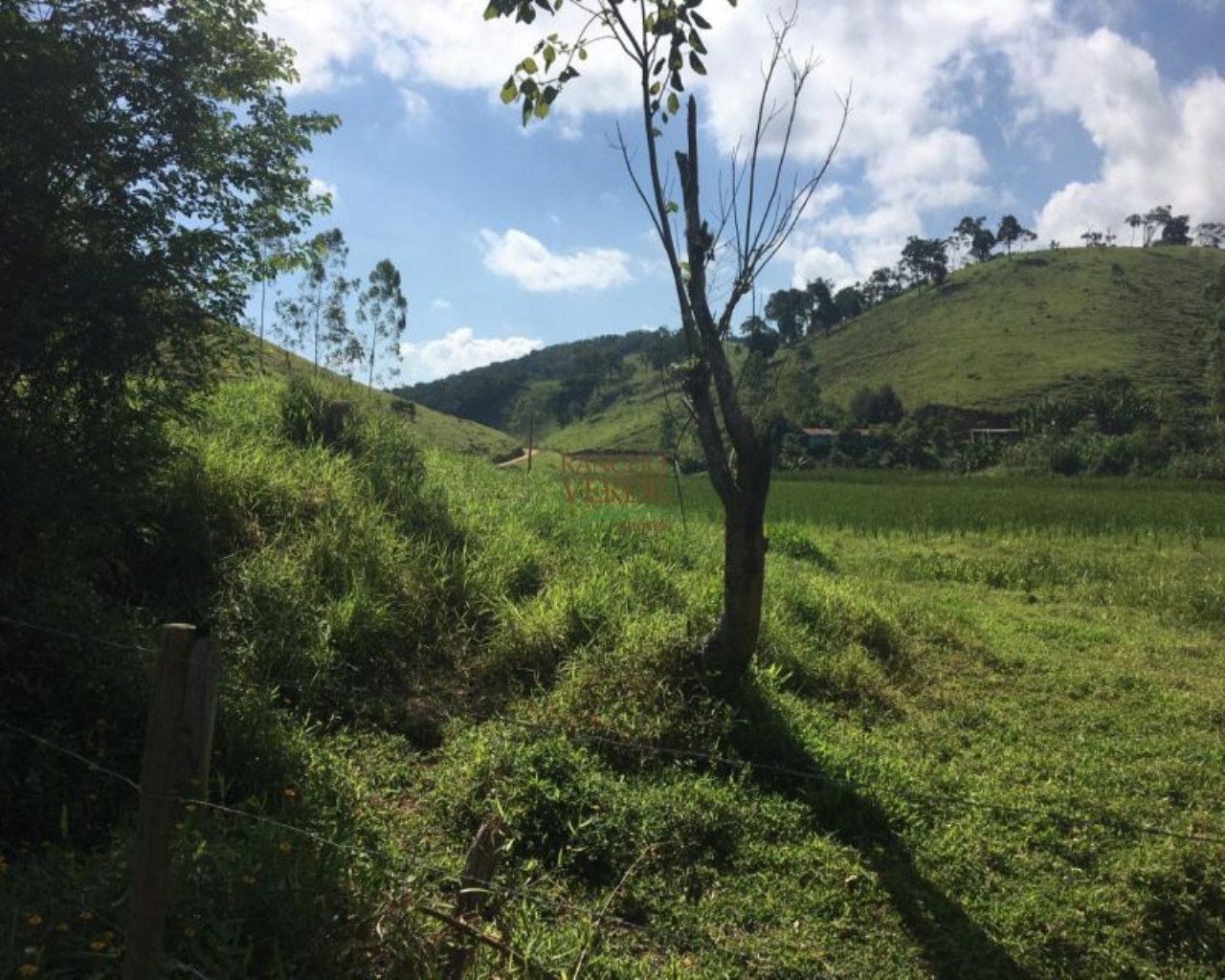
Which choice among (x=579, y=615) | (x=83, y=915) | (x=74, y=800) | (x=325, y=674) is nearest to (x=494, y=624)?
(x=579, y=615)

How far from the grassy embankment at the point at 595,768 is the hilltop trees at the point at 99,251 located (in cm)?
112

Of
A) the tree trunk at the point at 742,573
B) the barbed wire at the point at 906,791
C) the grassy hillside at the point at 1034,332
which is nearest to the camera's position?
the barbed wire at the point at 906,791

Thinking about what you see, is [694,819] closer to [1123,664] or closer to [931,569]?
[1123,664]

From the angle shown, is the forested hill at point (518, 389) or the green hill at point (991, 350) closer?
the green hill at point (991, 350)

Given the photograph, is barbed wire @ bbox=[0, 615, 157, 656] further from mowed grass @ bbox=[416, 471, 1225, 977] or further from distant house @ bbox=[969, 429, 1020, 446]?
distant house @ bbox=[969, 429, 1020, 446]

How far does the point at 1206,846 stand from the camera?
13.3ft

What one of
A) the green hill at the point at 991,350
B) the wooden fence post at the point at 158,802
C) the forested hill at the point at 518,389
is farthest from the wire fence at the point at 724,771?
the forested hill at the point at 518,389

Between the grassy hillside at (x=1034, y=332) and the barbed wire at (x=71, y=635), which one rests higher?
the grassy hillside at (x=1034, y=332)

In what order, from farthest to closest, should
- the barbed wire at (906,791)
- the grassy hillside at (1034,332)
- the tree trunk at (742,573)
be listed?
the grassy hillside at (1034,332)
the tree trunk at (742,573)
the barbed wire at (906,791)

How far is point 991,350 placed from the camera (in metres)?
77.8

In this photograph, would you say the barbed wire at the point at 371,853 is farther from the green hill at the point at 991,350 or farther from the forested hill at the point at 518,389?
the forested hill at the point at 518,389

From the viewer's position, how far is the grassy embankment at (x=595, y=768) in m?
3.07

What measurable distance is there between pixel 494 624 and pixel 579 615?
0.69 meters

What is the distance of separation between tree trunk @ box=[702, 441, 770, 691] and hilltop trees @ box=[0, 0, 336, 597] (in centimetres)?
362
